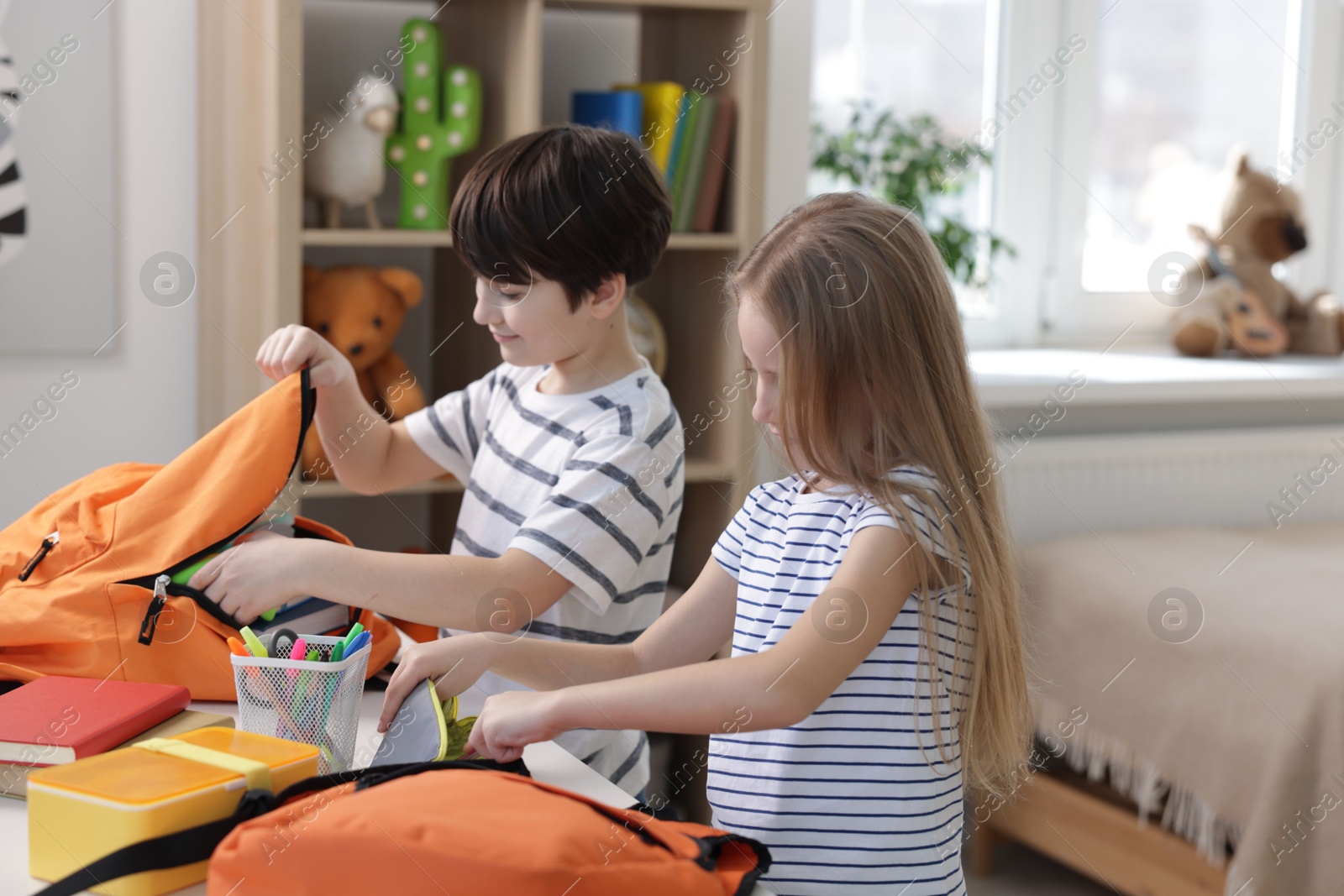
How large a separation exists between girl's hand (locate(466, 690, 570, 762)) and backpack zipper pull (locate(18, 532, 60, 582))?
1.38 feet

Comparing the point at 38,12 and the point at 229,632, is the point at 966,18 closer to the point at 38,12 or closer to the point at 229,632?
the point at 38,12

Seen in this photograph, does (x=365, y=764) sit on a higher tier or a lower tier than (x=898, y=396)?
lower

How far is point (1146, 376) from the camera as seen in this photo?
247 centimetres

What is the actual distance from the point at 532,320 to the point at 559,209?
0.11 metres

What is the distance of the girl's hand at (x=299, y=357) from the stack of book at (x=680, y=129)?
75 centimetres

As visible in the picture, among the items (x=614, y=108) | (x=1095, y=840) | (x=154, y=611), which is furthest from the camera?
(x=1095, y=840)

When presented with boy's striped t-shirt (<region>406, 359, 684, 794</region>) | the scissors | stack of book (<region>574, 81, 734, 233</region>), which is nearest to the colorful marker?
the scissors

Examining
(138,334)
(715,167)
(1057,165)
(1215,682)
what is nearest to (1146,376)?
(1057,165)

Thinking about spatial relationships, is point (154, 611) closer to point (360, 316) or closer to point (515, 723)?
point (515, 723)

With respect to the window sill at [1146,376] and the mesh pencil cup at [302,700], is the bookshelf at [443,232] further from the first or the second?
the mesh pencil cup at [302,700]

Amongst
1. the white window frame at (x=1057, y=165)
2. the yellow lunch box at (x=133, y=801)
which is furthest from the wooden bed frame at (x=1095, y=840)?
the yellow lunch box at (x=133, y=801)

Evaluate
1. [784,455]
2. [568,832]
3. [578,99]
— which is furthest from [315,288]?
[568,832]

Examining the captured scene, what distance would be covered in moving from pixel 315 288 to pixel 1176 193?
6.71 feet

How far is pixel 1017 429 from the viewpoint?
7.97ft
